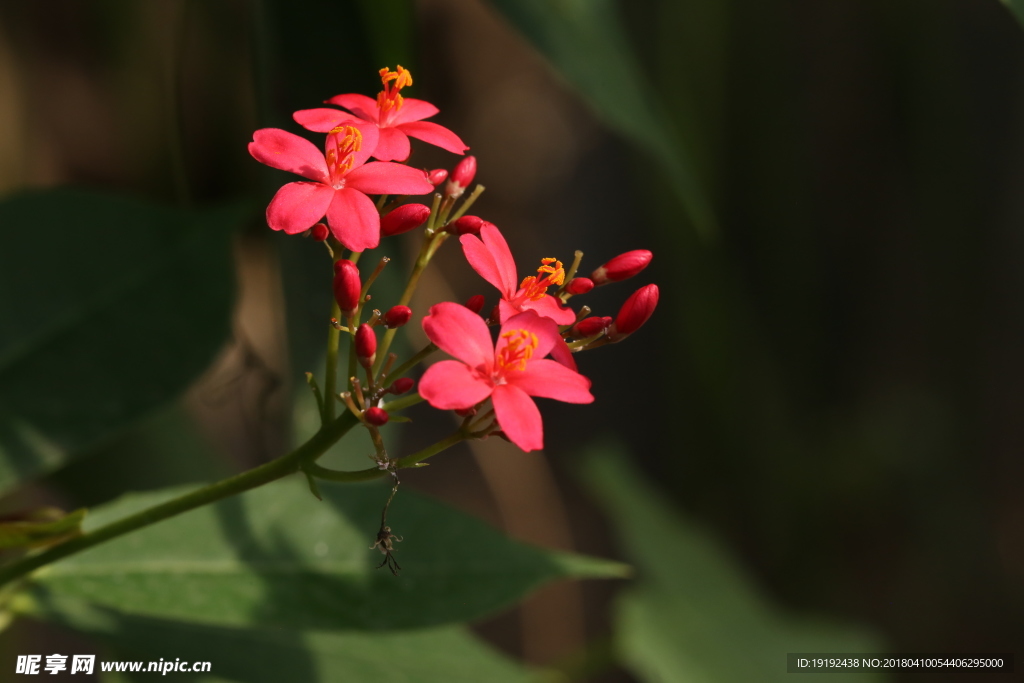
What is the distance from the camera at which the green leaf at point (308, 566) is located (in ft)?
2.71

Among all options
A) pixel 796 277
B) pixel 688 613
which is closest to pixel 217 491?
pixel 688 613

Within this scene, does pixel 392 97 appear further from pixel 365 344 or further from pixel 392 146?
pixel 365 344

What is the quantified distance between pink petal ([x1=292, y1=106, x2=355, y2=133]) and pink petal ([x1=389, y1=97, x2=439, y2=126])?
50 millimetres

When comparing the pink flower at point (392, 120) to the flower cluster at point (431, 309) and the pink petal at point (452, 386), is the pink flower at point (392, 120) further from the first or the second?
the pink petal at point (452, 386)

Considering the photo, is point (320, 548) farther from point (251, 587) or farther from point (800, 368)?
point (800, 368)

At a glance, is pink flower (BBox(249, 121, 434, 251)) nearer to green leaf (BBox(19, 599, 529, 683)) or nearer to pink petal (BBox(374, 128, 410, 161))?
pink petal (BBox(374, 128, 410, 161))

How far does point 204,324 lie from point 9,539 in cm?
45

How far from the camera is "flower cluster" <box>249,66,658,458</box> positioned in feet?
1.82

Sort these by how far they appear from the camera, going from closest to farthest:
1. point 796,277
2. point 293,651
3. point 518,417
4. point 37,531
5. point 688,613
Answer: point 518,417, point 37,531, point 293,651, point 688,613, point 796,277

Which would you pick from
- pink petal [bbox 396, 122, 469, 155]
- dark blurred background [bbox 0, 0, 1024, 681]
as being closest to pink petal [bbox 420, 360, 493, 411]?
pink petal [bbox 396, 122, 469, 155]

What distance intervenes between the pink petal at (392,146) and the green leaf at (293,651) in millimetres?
517

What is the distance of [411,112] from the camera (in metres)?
0.73

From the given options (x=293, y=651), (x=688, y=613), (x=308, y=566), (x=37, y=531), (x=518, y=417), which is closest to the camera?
(x=518, y=417)

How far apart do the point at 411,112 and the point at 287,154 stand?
140 millimetres
